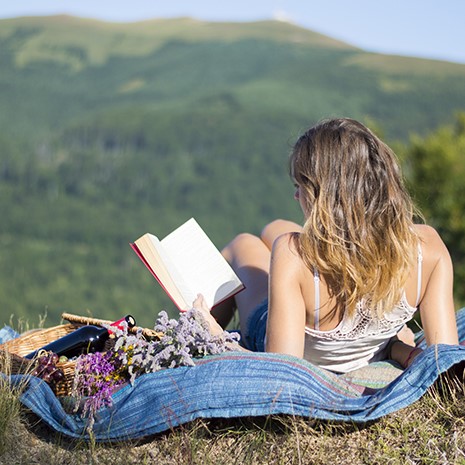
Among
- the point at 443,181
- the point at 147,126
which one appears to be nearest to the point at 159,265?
the point at 443,181

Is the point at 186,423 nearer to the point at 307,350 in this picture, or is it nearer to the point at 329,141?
the point at 307,350

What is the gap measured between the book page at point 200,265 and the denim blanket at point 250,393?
1.86ft

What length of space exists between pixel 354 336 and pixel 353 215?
1.76ft

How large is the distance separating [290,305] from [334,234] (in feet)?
1.01

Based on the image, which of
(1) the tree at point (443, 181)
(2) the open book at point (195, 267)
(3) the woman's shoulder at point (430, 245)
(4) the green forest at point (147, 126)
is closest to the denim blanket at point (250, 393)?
(3) the woman's shoulder at point (430, 245)

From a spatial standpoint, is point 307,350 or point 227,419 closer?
point 227,419

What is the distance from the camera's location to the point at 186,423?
2709mm

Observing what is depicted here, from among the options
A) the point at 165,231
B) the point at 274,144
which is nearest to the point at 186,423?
the point at 165,231

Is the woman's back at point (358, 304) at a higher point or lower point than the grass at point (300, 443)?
higher

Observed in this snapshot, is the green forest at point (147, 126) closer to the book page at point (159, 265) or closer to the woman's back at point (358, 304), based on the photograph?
the book page at point (159, 265)

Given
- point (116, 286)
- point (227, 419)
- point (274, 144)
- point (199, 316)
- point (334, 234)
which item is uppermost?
point (334, 234)

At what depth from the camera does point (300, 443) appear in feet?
8.64

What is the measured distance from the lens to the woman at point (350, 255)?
2705 millimetres

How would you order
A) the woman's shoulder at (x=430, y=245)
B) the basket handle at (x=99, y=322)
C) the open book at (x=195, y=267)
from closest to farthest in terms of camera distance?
the woman's shoulder at (x=430, y=245) → the basket handle at (x=99, y=322) → the open book at (x=195, y=267)
